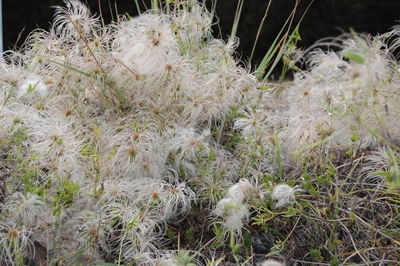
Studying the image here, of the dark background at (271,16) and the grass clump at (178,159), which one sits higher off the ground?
the grass clump at (178,159)

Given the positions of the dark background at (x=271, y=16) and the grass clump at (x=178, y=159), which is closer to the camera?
the grass clump at (x=178, y=159)

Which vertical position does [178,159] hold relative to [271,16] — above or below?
above

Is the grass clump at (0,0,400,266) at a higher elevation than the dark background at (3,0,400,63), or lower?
higher

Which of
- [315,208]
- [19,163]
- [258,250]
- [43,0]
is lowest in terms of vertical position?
[43,0]

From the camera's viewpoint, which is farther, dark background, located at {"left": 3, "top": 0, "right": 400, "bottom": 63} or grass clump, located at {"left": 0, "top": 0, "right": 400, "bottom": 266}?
dark background, located at {"left": 3, "top": 0, "right": 400, "bottom": 63}

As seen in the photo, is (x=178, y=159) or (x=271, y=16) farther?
(x=271, y=16)

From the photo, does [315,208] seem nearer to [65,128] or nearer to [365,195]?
[365,195]

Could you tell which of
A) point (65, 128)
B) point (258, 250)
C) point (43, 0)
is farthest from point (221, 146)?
point (43, 0)

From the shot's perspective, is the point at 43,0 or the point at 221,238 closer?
the point at 221,238
